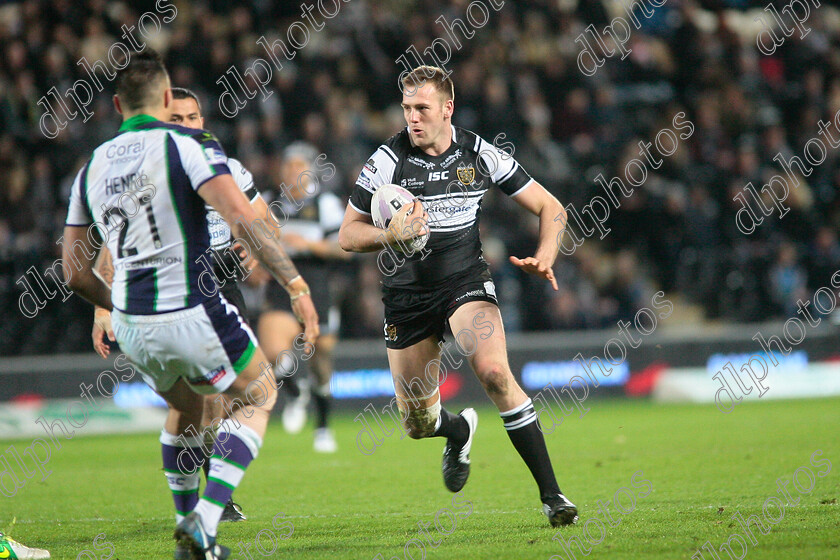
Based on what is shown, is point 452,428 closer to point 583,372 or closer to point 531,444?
point 531,444

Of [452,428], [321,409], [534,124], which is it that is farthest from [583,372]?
Answer: [452,428]

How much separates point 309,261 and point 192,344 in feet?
20.4

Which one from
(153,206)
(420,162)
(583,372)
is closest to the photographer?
(153,206)

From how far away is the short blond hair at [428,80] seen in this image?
5.82m

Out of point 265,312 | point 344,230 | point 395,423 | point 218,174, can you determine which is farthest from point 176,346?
point 395,423

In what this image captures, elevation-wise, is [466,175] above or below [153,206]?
below

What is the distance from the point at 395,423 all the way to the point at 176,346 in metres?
8.32

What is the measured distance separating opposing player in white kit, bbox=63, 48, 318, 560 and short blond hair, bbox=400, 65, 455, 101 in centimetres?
176

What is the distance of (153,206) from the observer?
14.1ft

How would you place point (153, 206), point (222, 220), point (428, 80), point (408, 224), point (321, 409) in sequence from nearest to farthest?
point (153, 206) < point (408, 224) < point (428, 80) < point (222, 220) < point (321, 409)

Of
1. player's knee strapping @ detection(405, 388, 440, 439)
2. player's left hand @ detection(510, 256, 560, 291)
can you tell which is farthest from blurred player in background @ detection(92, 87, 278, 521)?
player's left hand @ detection(510, 256, 560, 291)

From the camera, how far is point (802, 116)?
16891 millimetres

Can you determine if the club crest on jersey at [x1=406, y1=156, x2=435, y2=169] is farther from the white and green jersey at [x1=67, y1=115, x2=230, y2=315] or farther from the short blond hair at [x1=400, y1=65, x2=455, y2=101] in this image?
the white and green jersey at [x1=67, y1=115, x2=230, y2=315]

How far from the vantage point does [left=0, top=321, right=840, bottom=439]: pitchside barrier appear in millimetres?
12711
